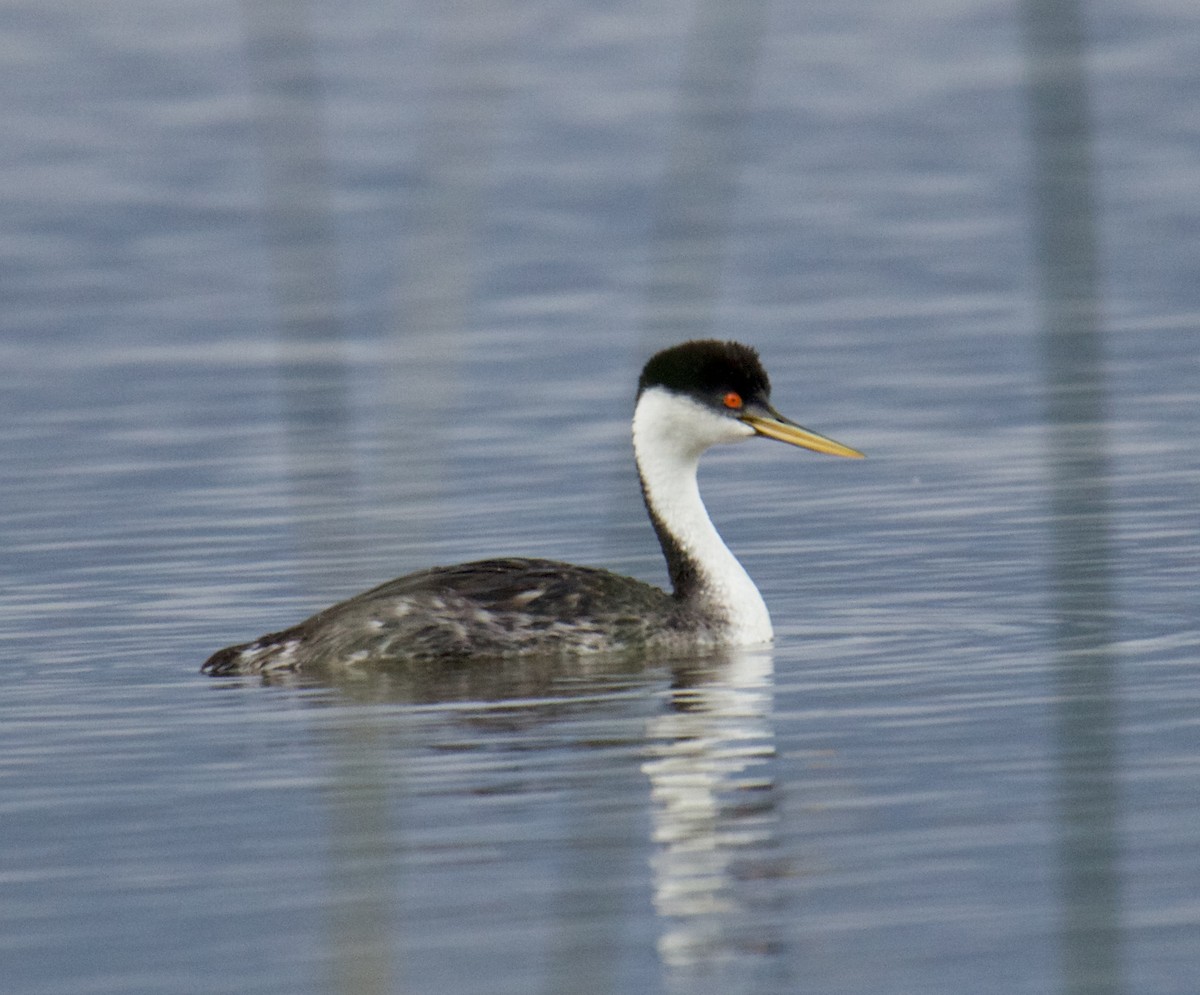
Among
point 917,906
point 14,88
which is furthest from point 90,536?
point 14,88

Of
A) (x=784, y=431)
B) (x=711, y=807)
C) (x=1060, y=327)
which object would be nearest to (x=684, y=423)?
(x=784, y=431)

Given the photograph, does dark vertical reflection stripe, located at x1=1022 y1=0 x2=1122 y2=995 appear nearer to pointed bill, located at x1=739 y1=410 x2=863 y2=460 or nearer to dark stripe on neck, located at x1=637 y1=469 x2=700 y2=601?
dark stripe on neck, located at x1=637 y1=469 x2=700 y2=601

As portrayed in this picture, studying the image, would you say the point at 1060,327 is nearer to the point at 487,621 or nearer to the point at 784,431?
the point at 487,621

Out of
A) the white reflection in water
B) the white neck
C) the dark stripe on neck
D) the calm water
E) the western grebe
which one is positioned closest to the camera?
A: the calm water

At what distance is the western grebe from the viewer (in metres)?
12.1

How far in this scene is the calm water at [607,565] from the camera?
12.9ft

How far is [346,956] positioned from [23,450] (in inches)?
625

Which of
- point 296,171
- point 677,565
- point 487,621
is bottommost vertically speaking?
point 487,621

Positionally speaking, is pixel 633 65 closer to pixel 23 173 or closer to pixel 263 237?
pixel 23 173

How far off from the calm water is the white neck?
0.77 ft

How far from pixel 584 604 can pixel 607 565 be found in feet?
23.4

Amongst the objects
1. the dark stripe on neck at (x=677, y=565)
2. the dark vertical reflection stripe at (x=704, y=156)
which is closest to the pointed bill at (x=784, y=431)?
the dark stripe on neck at (x=677, y=565)

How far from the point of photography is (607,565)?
5129mm

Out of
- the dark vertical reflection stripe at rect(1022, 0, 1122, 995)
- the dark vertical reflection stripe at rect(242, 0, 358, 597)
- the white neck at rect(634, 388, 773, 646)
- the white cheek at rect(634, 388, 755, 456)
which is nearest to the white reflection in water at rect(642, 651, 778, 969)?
the white neck at rect(634, 388, 773, 646)
